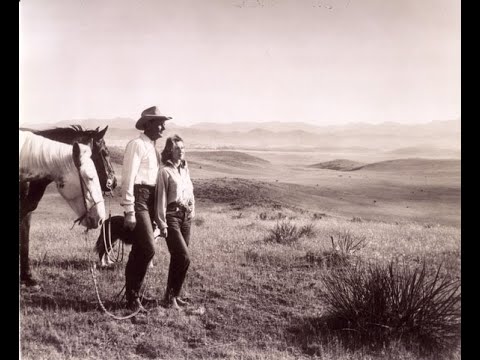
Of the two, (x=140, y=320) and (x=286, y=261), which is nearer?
(x=140, y=320)

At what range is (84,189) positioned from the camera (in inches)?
189

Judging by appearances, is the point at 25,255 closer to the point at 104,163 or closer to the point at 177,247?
the point at 104,163

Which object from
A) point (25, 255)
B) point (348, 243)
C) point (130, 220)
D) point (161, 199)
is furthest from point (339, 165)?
point (25, 255)

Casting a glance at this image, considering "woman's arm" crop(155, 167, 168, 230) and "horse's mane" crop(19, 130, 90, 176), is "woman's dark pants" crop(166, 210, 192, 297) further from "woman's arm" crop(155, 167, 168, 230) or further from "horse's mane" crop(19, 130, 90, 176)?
"horse's mane" crop(19, 130, 90, 176)

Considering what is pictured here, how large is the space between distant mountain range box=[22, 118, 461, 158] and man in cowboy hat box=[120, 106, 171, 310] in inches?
25.1

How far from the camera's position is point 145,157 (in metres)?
4.42

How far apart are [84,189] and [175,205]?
1140 millimetres

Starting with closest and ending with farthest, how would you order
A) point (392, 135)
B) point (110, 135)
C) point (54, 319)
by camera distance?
point (54, 319)
point (110, 135)
point (392, 135)

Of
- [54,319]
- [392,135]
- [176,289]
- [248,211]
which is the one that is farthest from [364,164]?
[54,319]

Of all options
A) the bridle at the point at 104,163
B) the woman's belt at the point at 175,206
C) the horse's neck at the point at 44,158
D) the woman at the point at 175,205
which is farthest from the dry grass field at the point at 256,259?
the woman's belt at the point at 175,206

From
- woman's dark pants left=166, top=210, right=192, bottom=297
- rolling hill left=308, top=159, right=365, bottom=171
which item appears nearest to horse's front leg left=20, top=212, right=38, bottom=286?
woman's dark pants left=166, top=210, right=192, bottom=297

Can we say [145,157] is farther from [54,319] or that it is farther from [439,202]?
[439,202]
